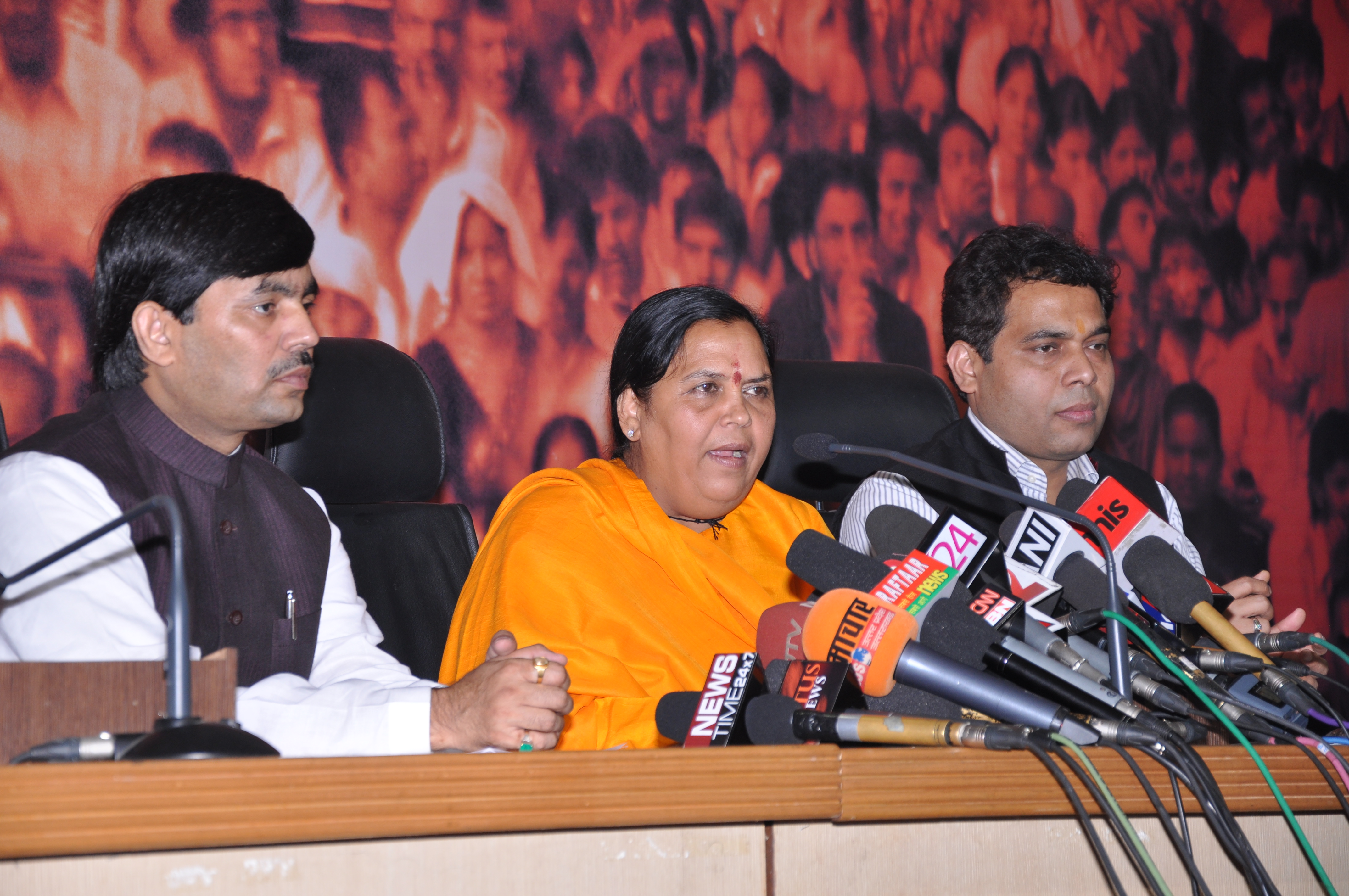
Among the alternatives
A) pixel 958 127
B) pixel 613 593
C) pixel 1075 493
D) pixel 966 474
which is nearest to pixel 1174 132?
pixel 958 127

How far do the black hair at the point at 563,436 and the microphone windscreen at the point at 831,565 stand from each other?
60.0 inches

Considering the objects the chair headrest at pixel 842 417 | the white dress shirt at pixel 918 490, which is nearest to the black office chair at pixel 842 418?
the chair headrest at pixel 842 417

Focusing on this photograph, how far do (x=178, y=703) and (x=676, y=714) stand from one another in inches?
20.6

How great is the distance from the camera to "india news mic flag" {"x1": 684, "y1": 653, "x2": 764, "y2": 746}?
1.08 meters

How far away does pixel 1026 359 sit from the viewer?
7.14 feet

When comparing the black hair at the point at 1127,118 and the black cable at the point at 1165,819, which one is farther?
the black hair at the point at 1127,118

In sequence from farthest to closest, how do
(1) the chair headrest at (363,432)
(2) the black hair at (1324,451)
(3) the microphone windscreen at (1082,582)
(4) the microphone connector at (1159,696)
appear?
1. (2) the black hair at (1324,451)
2. (1) the chair headrest at (363,432)
3. (3) the microphone windscreen at (1082,582)
4. (4) the microphone connector at (1159,696)

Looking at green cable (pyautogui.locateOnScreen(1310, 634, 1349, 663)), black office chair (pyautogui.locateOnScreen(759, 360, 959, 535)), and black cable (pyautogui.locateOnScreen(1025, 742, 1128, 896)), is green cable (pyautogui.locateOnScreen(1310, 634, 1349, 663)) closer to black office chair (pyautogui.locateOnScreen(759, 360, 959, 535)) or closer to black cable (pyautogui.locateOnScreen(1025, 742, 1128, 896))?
black cable (pyautogui.locateOnScreen(1025, 742, 1128, 896))

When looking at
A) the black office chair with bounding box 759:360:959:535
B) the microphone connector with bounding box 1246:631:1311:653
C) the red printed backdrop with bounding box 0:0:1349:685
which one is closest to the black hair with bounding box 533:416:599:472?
the red printed backdrop with bounding box 0:0:1349:685

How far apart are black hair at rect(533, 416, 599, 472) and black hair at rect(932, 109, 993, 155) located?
1360mm

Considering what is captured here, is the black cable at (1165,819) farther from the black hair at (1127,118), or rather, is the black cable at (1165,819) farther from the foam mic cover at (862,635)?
the black hair at (1127,118)

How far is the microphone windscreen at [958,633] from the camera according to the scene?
105 centimetres

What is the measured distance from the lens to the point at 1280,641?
4.16 ft

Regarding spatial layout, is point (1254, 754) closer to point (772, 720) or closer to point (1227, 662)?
point (1227, 662)
